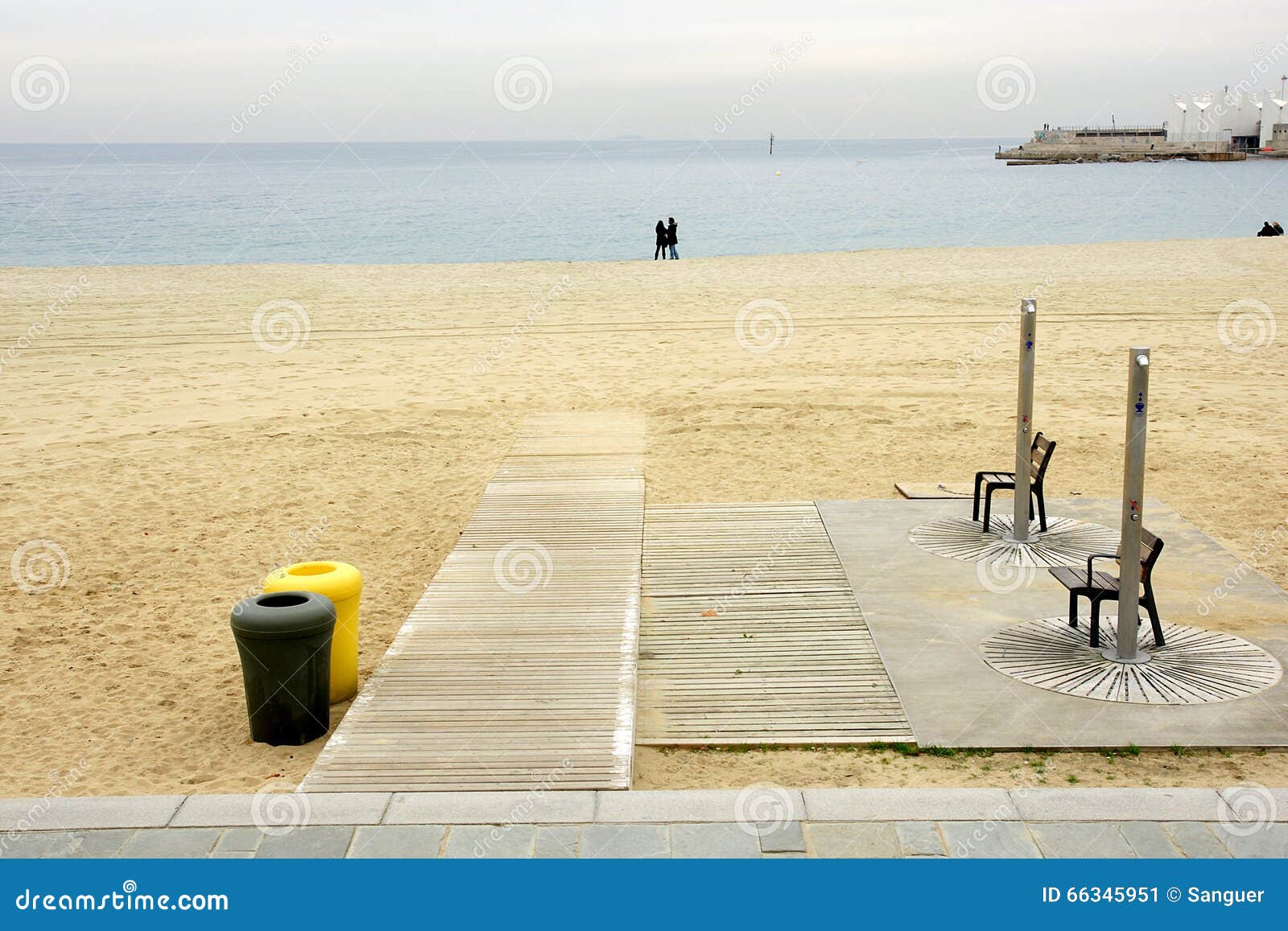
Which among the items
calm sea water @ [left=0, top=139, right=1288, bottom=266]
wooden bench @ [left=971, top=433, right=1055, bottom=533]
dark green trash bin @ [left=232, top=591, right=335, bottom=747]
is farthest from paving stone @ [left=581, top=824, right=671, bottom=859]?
calm sea water @ [left=0, top=139, right=1288, bottom=266]

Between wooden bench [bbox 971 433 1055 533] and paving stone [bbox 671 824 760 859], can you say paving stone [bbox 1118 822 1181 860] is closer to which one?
paving stone [bbox 671 824 760 859]

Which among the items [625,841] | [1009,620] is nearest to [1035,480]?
[1009,620]

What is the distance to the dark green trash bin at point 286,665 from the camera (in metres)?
5.76

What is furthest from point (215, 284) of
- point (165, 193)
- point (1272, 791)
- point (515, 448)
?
point (165, 193)

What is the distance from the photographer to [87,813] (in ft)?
16.0

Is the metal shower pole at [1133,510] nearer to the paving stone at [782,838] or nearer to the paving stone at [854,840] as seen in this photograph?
the paving stone at [854,840]

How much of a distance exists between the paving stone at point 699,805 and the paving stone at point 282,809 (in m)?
0.99

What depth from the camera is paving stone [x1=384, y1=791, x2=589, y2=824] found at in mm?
4742

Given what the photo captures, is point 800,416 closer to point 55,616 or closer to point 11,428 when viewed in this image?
point 55,616

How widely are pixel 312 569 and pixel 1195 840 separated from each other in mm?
4602

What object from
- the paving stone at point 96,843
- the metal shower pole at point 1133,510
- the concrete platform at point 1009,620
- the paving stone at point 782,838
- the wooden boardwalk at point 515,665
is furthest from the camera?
the metal shower pole at point 1133,510

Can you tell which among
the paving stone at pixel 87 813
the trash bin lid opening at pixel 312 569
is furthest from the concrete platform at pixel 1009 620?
the paving stone at pixel 87 813

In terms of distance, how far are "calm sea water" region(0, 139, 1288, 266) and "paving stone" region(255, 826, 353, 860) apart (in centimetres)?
3895

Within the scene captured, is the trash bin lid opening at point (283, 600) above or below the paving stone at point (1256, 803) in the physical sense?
above
